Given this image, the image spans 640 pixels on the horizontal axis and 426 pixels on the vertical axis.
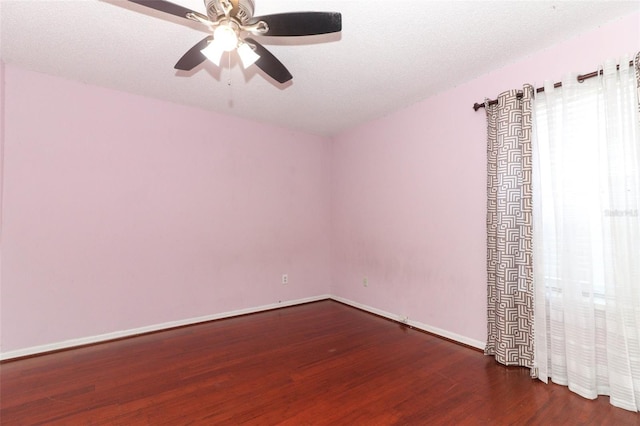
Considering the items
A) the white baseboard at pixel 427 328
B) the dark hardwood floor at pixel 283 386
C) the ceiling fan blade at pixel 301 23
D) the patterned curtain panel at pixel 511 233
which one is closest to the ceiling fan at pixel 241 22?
the ceiling fan blade at pixel 301 23

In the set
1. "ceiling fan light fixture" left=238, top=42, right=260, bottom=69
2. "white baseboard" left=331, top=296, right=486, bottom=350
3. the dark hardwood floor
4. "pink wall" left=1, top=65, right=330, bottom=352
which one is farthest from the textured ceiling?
"white baseboard" left=331, top=296, right=486, bottom=350

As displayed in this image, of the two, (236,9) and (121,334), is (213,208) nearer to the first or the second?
(121,334)

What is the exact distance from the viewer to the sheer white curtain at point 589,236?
1853mm

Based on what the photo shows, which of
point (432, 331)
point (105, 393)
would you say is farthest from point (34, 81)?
point (432, 331)

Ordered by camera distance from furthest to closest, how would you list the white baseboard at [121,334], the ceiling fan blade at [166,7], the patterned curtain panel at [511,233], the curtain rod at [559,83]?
the white baseboard at [121,334] < the patterned curtain panel at [511,233] < the curtain rod at [559,83] < the ceiling fan blade at [166,7]

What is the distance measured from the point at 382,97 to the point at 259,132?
1.67 metres

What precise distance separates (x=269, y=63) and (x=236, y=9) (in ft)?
1.59

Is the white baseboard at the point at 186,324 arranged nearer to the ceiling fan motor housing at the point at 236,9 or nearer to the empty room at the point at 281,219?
the empty room at the point at 281,219

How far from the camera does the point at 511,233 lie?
2387 mm

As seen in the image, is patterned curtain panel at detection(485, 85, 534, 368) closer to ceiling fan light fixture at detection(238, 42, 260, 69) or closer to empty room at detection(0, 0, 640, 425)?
empty room at detection(0, 0, 640, 425)

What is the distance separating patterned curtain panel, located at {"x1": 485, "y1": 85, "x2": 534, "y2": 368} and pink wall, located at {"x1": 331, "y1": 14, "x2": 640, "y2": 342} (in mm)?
173

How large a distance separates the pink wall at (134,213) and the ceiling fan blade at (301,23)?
2208 millimetres

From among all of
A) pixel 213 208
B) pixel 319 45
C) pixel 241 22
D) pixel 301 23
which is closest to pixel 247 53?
pixel 241 22

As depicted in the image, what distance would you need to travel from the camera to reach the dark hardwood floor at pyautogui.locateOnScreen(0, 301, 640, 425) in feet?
5.82
